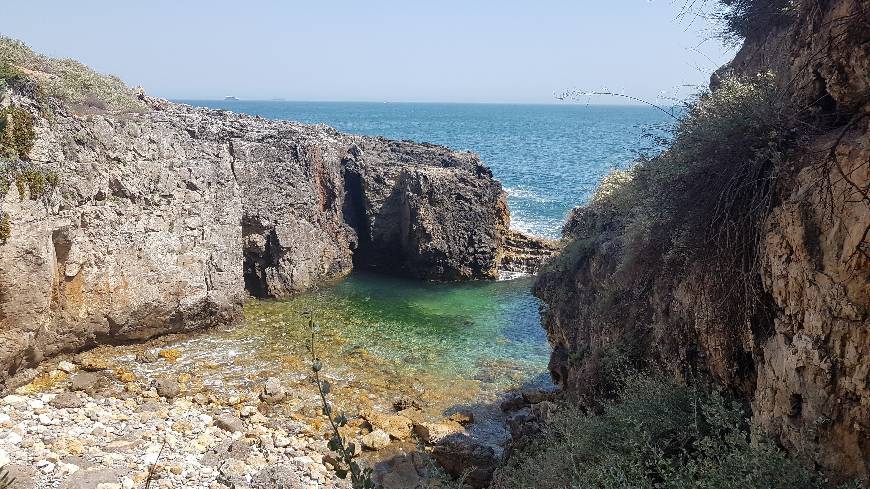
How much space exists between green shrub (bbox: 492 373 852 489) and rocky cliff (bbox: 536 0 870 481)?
24 centimetres

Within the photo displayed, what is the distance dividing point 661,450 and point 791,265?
1.69 metres

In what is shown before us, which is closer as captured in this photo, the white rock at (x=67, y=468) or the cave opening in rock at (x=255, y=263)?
the white rock at (x=67, y=468)

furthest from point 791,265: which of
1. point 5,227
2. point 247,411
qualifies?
point 5,227

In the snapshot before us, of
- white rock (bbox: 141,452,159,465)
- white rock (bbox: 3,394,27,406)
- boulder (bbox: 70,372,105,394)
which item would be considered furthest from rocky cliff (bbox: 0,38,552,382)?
white rock (bbox: 141,452,159,465)

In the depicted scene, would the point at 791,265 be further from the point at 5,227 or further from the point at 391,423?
the point at 5,227

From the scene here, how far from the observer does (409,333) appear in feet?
50.8

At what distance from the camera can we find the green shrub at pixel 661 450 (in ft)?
13.1

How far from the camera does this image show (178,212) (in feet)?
47.9

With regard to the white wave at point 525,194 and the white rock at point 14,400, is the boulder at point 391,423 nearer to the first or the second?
the white rock at point 14,400

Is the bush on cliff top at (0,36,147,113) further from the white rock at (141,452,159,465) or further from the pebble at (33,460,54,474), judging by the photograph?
the white rock at (141,452,159,465)

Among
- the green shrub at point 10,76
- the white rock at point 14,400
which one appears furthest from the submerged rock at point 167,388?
the green shrub at point 10,76

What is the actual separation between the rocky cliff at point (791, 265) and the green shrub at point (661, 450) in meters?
0.24

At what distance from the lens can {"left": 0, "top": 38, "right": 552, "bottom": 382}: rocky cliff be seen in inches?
440

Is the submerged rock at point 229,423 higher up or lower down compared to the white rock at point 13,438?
lower down
